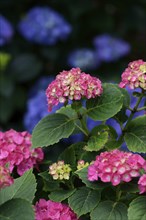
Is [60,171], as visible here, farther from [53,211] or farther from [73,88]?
[73,88]

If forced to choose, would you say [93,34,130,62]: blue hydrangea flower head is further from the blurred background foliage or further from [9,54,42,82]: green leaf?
[9,54,42,82]: green leaf

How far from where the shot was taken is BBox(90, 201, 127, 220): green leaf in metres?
1.32

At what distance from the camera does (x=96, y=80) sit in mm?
1514

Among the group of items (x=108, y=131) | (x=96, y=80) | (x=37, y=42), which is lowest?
(x=108, y=131)

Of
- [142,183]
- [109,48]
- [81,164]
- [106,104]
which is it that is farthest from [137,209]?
[109,48]

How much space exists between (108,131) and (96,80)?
0.16 m

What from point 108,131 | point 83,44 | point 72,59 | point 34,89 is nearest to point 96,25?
point 83,44

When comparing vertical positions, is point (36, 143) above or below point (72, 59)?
below

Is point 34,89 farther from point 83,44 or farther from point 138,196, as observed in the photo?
point 138,196

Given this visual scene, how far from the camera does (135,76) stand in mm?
1489

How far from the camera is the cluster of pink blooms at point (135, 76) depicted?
1.48 metres

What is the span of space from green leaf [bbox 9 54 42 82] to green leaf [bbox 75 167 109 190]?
7.76 feet

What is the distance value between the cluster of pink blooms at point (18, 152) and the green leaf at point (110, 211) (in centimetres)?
29

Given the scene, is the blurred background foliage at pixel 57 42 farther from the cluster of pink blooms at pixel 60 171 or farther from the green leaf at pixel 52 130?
the cluster of pink blooms at pixel 60 171
